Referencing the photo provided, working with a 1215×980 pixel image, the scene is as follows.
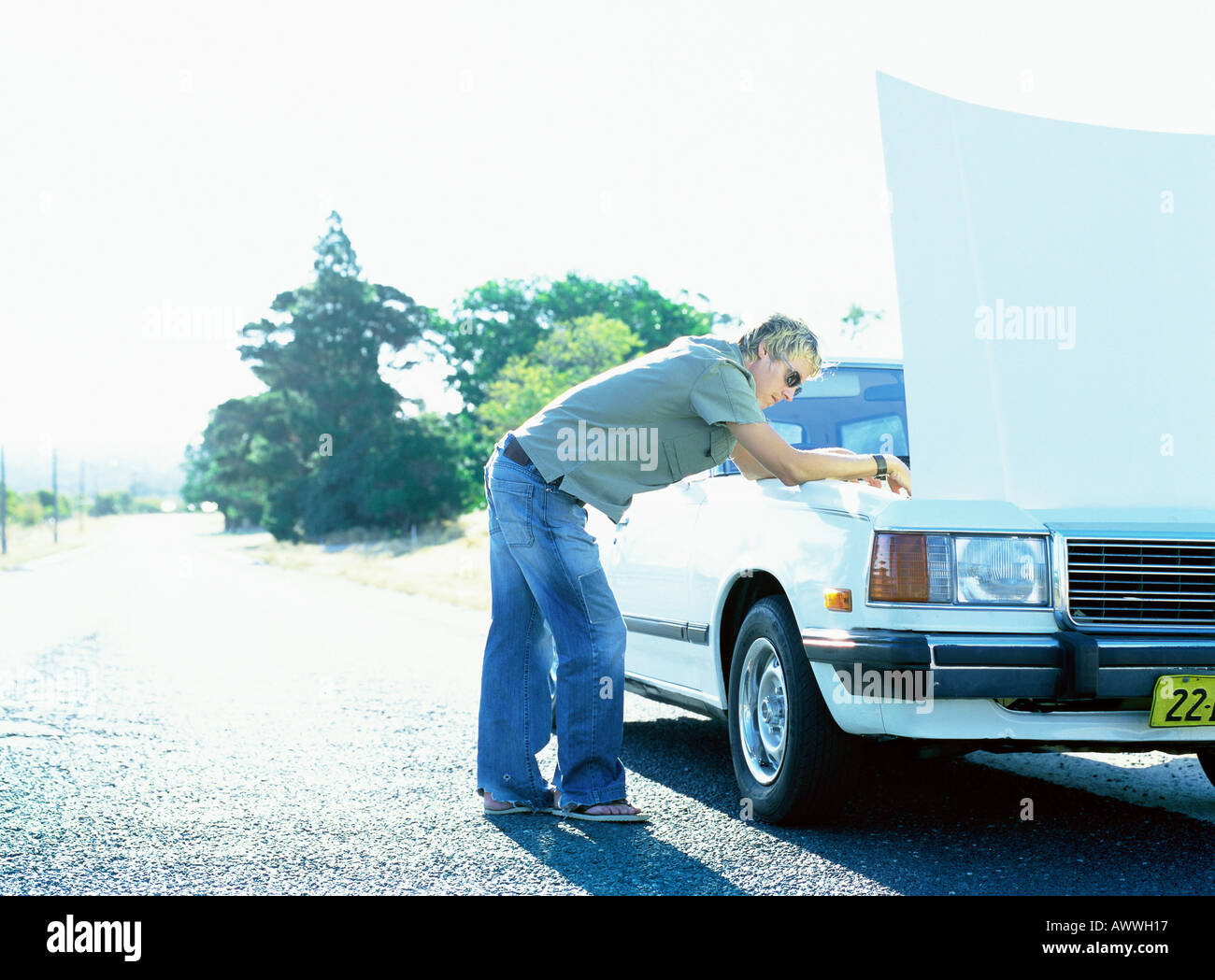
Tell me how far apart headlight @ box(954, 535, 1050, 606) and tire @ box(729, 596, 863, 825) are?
0.62 metres

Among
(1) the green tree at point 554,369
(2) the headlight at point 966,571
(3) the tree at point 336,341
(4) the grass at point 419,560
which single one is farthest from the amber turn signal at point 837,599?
(3) the tree at point 336,341

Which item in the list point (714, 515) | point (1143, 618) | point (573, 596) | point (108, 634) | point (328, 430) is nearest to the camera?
point (1143, 618)

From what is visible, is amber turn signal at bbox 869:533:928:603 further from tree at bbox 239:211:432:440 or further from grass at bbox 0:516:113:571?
tree at bbox 239:211:432:440

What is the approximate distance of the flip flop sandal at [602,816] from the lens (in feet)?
14.0

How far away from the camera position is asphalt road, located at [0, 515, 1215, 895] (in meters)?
3.56

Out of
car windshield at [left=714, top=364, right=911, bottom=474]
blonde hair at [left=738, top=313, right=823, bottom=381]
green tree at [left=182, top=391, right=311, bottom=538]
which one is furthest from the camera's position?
green tree at [left=182, top=391, right=311, bottom=538]

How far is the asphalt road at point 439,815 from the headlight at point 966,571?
0.82 meters

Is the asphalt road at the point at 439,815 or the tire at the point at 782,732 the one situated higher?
the tire at the point at 782,732

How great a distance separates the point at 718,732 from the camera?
626 cm

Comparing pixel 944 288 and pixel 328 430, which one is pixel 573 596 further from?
pixel 328 430

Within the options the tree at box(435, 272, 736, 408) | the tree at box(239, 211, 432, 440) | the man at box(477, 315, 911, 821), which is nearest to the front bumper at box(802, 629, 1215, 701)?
the man at box(477, 315, 911, 821)

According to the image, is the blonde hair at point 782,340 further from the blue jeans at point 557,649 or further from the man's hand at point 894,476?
the blue jeans at point 557,649
